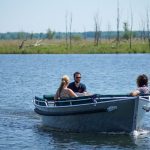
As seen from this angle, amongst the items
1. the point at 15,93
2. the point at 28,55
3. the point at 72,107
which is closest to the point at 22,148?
the point at 72,107

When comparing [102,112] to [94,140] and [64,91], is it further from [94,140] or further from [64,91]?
[64,91]

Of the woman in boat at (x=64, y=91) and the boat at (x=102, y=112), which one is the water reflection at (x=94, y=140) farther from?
the woman in boat at (x=64, y=91)

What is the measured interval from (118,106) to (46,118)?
324 centimetres

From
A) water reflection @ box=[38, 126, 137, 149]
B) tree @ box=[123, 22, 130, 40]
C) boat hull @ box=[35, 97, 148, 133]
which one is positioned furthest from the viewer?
tree @ box=[123, 22, 130, 40]

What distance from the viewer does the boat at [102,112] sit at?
18656 millimetres

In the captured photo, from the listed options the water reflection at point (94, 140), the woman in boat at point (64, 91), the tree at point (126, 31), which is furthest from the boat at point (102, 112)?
the tree at point (126, 31)

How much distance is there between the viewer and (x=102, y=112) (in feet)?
61.9

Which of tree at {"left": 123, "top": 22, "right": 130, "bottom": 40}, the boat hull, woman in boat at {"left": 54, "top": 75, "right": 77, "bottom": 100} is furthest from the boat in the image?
tree at {"left": 123, "top": 22, "right": 130, "bottom": 40}

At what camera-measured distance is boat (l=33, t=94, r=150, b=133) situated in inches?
734

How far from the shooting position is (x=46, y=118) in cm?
2098

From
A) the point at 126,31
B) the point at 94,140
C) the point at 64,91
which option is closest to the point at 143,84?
the point at 94,140

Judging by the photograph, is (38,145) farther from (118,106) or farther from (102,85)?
(102,85)

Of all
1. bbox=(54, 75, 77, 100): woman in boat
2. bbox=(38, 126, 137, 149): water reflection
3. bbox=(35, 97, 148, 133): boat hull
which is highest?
bbox=(54, 75, 77, 100): woman in boat

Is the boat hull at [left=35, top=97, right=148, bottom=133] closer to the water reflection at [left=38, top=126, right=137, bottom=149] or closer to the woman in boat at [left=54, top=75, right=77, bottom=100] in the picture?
the water reflection at [left=38, top=126, right=137, bottom=149]
